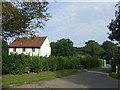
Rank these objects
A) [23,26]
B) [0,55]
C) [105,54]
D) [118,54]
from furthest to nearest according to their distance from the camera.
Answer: [105,54] → [118,54] → [0,55] → [23,26]

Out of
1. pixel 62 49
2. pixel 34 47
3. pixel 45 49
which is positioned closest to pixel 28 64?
pixel 34 47

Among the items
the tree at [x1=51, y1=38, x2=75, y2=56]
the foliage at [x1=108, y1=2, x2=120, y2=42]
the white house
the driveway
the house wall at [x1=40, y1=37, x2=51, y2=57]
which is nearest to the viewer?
the driveway

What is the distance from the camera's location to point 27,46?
47688 mm

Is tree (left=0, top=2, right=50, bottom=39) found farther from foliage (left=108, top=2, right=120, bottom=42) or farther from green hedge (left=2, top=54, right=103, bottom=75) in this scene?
foliage (left=108, top=2, right=120, bottom=42)

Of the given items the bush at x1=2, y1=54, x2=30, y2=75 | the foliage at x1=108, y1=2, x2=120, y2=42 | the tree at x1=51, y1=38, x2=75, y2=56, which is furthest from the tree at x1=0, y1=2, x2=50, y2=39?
the tree at x1=51, y1=38, x2=75, y2=56

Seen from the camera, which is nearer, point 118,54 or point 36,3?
point 36,3

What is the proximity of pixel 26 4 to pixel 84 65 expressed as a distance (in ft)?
80.6

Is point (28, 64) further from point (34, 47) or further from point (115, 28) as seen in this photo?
point (34, 47)

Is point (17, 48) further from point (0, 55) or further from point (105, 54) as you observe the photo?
point (105, 54)

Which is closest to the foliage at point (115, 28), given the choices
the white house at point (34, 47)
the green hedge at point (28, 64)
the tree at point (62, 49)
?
the green hedge at point (28, 64)

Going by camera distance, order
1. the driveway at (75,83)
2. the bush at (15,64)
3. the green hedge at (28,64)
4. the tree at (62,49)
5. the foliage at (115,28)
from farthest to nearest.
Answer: the tree at (62,49), the foliage at (115,28), the green hedge at (28,64), the bush at (15,64), the driveway at (75,83)

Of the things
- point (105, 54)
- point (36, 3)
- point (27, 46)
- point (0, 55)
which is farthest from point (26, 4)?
point (105, 54)

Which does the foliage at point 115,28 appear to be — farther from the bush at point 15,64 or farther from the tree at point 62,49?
the tree at point 62,49

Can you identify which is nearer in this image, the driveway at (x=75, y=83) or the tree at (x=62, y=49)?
the driveway at (x=75, y=83)
